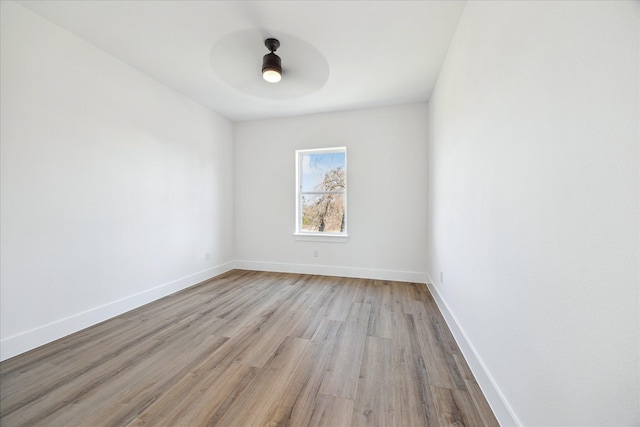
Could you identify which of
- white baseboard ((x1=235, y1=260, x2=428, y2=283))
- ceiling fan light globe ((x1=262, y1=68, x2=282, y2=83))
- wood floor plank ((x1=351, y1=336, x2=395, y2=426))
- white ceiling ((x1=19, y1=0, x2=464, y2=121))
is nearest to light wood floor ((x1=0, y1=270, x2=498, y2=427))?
wood floor plank ((x1=351, y1=336, x2=395, y2=426))

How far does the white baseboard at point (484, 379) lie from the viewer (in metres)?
1.12

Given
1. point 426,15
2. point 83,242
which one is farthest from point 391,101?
point 83,242

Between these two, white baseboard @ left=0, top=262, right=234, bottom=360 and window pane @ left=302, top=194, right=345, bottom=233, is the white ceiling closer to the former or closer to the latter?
window pane @ left=302, top=194, right=345, bottom=233

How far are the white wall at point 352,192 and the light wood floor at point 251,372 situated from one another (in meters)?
1.19

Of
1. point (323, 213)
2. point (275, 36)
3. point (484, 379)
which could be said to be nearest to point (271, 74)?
point (275, 36)

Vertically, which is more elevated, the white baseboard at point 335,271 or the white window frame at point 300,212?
the white window frame at point 300,212

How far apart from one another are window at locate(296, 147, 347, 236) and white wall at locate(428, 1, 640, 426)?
7.85 feet

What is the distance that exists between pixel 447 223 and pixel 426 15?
1765 millimetres

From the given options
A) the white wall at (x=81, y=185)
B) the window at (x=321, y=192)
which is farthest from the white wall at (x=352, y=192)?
the white wall at (x=81, y=185)

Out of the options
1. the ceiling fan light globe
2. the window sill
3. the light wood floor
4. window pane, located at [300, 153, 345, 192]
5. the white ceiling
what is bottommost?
the light wood floor

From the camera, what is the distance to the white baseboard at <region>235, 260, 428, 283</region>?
138 inches

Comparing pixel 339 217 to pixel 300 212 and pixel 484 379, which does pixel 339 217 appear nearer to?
pixel 300 212

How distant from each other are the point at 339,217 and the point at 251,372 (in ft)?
8.67

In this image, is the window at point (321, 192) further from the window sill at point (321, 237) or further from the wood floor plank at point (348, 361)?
the wood floor plank at point (348, 361)
